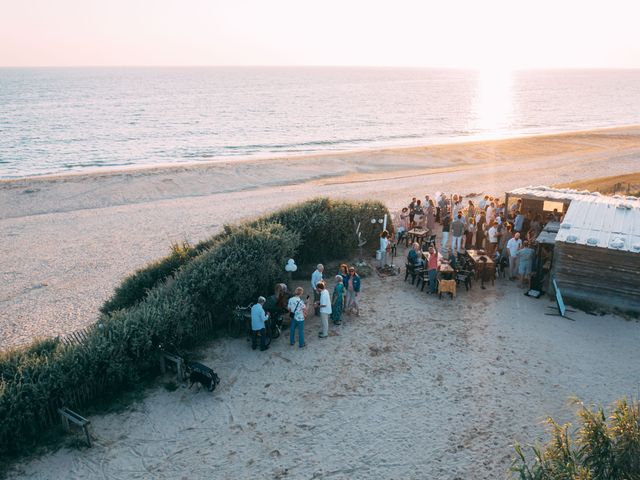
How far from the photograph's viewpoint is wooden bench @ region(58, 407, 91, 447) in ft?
28.5

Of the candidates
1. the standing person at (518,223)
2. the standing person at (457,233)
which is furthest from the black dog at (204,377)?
the standing person at (518,223)

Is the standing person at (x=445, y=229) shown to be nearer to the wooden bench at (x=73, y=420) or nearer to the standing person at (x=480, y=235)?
the standing person at (x=480, y=235)

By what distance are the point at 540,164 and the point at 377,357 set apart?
3305 cm

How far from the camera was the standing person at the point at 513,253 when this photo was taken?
14963mm

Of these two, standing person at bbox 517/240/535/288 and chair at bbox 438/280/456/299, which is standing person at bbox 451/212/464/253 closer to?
standing person at bbox 517/240/535/288

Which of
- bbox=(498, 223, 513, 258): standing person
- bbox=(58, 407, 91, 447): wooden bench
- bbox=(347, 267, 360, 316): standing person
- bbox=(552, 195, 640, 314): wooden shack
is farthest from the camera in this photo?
bbox=(498, 223, 513, 258): standing person

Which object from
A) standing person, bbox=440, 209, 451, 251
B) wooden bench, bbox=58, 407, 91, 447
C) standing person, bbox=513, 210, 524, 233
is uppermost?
standing person, bbox=513, 210, 524, 233

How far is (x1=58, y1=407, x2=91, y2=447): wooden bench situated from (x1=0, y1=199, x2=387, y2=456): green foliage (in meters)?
0.27

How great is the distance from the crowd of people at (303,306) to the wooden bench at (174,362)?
1.72m

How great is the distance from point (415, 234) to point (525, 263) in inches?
159

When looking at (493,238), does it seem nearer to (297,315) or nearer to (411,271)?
(411,271)

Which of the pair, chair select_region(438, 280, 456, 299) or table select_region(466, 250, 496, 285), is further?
table select_region(466, 250, 496, 285)

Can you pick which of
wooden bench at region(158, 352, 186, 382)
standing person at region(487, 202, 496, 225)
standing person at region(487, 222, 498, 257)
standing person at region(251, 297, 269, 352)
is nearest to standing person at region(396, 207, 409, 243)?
standing person at region(487, 202, 496, 225)

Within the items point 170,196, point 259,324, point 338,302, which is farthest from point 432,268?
point 170,196
